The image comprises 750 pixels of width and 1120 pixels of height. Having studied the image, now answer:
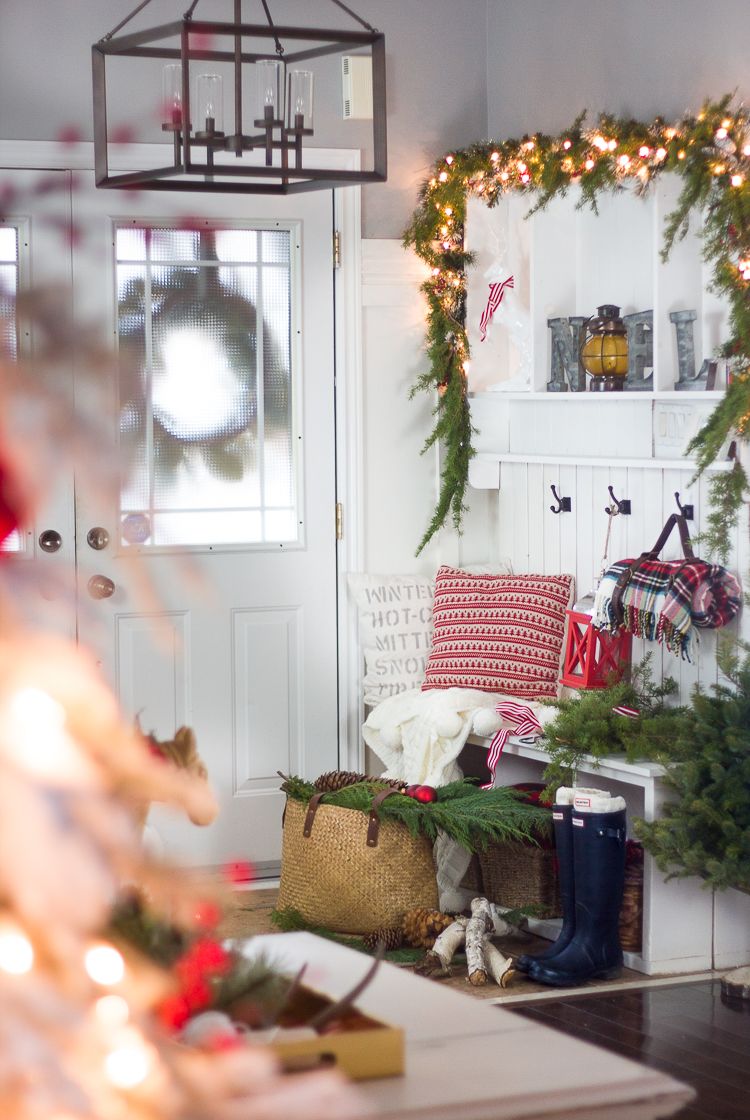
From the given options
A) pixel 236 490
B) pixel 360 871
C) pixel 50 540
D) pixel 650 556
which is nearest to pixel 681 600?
pixel 650 556

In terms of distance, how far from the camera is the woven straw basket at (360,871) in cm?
377

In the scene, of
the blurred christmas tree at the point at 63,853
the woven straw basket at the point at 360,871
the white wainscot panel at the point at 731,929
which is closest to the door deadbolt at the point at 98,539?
the woven straw basket at the point at 360,871

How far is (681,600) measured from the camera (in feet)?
11.9

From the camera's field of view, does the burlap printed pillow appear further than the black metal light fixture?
Yes

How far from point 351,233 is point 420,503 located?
0.90 meters

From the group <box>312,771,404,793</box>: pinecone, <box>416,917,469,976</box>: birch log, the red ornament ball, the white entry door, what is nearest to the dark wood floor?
<box>416,917,469,976</box>: birch log

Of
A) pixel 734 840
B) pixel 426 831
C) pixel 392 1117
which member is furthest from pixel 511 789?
pixel 392 1117

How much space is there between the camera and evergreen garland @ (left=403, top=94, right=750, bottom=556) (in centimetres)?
355

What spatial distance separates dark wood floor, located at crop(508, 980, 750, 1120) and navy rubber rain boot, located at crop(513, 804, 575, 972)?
177 mm

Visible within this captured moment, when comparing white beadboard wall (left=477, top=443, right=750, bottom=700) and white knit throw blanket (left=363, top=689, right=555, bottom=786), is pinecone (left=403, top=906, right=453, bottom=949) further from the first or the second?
white beadboard wall (left=477, top=443, right=750, bottom=700)

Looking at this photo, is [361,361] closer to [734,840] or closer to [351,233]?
[351,233]

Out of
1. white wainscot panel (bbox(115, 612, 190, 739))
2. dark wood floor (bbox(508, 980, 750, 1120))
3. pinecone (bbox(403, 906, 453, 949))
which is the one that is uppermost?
white wainscot panel (bbox(115, 612, 190, 739))

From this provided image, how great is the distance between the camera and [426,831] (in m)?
3.74

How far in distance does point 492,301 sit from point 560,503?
68 centimetres
